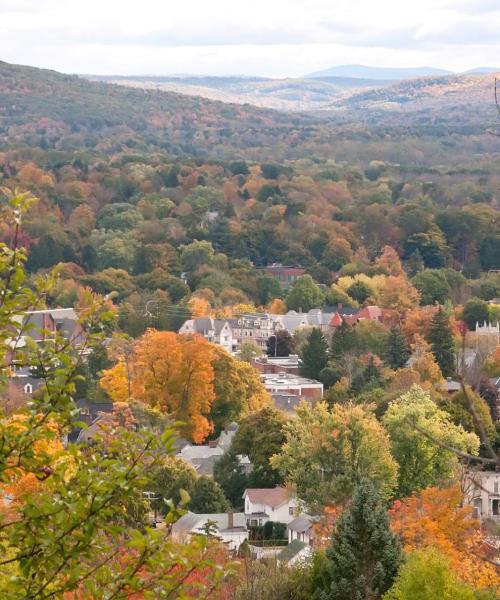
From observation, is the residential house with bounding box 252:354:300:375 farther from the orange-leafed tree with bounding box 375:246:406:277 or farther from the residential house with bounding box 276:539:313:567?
the residential house with bounding box 276:539:313:567

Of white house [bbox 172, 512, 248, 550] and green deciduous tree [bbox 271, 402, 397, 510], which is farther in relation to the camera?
green deciduous tree [bbox 271, 402, 397, 510]

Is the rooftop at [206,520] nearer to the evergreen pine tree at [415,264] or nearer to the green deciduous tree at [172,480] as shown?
the green deciduous tree at [172,480]

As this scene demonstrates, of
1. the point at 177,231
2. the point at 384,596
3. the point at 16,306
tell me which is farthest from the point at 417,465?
the point at 177,231

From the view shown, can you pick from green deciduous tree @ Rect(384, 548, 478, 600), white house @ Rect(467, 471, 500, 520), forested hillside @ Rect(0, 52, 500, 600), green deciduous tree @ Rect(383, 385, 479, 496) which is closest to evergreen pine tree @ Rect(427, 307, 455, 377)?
forested hillside @ Rect(0, 52, 500, 600)

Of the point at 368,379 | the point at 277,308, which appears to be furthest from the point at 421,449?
the point at 277,308

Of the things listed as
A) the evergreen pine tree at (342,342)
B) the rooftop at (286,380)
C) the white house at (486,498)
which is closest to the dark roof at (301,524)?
the white house at (486,498)

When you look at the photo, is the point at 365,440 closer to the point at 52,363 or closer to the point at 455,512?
the point at 455,512
